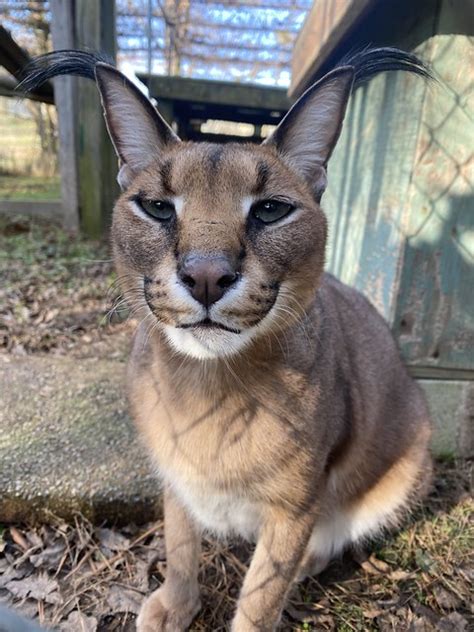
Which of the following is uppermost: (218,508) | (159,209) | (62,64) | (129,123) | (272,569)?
(62,64)

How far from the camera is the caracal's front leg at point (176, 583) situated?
5.00 feet

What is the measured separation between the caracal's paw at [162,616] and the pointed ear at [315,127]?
1.27 m

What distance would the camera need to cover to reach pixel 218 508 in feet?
4.68

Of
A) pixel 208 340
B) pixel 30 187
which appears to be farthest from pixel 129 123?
pixel 30 187

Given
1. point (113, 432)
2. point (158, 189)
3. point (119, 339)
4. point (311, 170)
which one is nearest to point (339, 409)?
point (311, 170)

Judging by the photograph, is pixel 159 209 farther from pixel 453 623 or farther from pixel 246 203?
pixel 453 623

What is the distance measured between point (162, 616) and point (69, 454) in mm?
658

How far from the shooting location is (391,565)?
185 centimetres

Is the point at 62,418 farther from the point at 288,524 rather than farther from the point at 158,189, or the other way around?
the point at 158,189

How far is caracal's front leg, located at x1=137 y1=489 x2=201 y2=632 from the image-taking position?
1.52 meters

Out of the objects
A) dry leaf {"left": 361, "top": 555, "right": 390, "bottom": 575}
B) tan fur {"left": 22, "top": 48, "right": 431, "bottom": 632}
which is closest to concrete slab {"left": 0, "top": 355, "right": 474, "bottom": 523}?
tan fur {"left": 22, "top": 48, "right": 431, "bottom": 632}

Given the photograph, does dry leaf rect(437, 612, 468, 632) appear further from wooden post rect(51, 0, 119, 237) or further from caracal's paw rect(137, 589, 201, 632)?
wooden post rect(51, 0, 119, 237)

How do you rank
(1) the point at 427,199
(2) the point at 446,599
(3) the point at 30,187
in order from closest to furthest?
(2) the point at 446,599, (1) the point at 427,199, (3) the point at 30,187

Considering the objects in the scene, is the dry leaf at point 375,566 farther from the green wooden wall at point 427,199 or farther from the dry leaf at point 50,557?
the dry leaf at point 50,557
